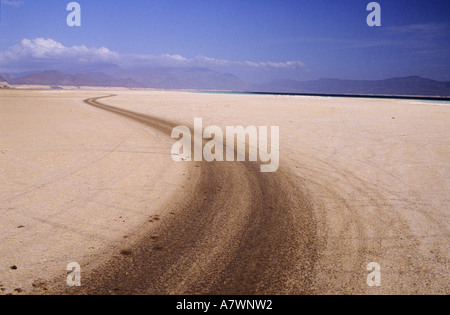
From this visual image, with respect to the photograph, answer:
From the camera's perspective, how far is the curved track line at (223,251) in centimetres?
333

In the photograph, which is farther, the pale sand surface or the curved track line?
the pale sand surface

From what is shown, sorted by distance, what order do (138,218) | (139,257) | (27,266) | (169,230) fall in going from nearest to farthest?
1. (27,266)
2. (139,257)
3. (169,230)
4. (138,218)

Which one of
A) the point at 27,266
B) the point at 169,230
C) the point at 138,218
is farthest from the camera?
the point at 138,218

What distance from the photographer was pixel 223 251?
4047mm

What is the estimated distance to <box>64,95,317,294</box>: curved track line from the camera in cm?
333

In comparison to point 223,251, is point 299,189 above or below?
above

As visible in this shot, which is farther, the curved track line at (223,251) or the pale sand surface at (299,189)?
the pale sand surface at (299,189)

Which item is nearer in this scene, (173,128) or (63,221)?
(63,221)

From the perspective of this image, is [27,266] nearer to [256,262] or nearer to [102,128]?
[256,262]

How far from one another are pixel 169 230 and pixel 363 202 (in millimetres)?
3823

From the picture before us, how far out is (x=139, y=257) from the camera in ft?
12.6

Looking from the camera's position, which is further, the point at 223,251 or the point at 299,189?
the point at 299,189
